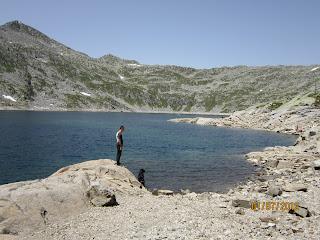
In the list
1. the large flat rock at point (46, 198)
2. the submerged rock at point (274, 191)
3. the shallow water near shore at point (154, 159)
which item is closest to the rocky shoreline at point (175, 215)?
the submerged rock at point (274, 191)

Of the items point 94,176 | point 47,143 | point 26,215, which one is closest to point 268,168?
point 94,176

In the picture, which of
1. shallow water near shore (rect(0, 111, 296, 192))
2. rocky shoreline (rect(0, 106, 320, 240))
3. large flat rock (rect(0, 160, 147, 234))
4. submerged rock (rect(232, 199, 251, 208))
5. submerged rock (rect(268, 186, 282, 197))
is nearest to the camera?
rocky shoreline (rect(0, 106, 320, 240))

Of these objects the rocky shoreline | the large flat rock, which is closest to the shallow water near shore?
the rocky shoreline

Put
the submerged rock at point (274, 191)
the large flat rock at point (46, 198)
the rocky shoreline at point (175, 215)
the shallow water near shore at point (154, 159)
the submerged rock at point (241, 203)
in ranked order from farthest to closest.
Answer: the shallow water near shore at point (154, 159) < the submerged rock at point (274, 191) < the submerged rock at point (241, 203) < the large flat rock at point (46, 198) < the rocky shoreline at point (175, 215)

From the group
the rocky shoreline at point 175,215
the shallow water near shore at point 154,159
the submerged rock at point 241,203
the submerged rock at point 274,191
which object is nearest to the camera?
the rocky shoreline at point 175,215

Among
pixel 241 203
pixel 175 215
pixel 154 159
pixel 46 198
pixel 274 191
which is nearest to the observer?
pixel 175 215

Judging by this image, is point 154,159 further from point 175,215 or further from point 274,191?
point 175,215

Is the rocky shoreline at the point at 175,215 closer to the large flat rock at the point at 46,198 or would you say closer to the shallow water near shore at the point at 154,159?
the large flat rock at the point at 46,198

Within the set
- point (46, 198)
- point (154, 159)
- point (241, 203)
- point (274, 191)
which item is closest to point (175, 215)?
point (241, 203)

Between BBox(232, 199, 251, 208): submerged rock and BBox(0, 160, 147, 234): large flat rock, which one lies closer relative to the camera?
BBox(0, 160, 147, 234): large flat rock

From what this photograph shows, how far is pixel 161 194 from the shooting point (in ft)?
105

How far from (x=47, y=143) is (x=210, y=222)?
57303 mm

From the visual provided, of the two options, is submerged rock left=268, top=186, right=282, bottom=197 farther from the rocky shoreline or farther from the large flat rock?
the large flat rock

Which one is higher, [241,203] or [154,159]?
[241,203]
